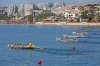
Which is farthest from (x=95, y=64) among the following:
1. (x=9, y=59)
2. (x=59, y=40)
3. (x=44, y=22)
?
(x=44, y=22)

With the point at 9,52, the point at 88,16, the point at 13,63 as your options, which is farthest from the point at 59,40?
the point at 88,16

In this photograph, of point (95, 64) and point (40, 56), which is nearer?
point (95, 64)

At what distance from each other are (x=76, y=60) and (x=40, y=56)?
17.6ft

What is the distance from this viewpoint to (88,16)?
162250 mm

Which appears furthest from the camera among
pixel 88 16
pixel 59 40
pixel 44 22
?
pixel 44 22

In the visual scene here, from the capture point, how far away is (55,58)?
4356cm

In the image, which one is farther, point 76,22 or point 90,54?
point 76,22

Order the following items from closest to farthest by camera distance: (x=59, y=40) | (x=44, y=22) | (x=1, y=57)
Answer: (x=1, y=57) → (x=59, y=40) → (x=44, y=22)

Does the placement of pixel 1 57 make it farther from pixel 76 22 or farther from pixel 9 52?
pixel 76 22

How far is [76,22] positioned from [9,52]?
118m

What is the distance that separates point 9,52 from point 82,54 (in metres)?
9.28

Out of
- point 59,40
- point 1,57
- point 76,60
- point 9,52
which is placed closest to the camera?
point 76,60

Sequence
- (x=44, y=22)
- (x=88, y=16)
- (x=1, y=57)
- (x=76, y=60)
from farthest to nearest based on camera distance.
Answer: (x=44, y=22) < (x=88, y=16) < (x=1, y=57) < (x=76, y=60)

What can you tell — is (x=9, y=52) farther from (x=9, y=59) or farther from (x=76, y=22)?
(x=76, y=22)
